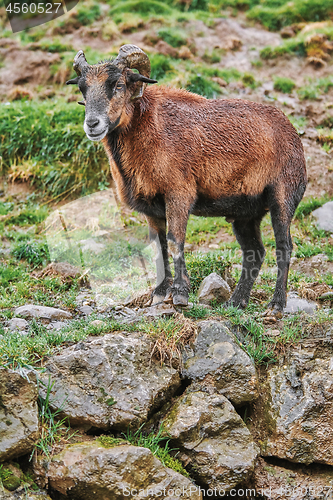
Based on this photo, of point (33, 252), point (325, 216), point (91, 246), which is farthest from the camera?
point (325, 216)

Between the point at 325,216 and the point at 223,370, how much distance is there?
5.08m

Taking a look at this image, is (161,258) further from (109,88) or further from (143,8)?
(143,8)

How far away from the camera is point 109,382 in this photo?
5.46 metres

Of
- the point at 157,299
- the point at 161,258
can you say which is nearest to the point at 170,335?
the point at 157,299

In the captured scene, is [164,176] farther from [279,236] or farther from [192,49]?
[192,49]

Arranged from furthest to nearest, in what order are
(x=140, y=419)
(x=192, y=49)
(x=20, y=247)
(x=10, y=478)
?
(x=192, y=49) < (x=20, y=247) < (x=140, y=419) < (x=10, y=478)

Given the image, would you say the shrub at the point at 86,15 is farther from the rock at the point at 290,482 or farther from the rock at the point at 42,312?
the rock at the point at 290,482

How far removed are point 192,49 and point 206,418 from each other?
11.8 m

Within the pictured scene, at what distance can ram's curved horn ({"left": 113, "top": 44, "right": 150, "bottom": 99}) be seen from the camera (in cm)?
591

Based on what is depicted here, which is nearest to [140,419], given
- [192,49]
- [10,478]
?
[10,478]

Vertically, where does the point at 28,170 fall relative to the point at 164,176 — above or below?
below

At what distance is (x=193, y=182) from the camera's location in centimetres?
615

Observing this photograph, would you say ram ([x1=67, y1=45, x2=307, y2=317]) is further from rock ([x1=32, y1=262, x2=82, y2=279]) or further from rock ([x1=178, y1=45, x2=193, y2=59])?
rock ([x1=178, y1=45, x2=193, y2=59])

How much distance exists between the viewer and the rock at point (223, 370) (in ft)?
19.2
